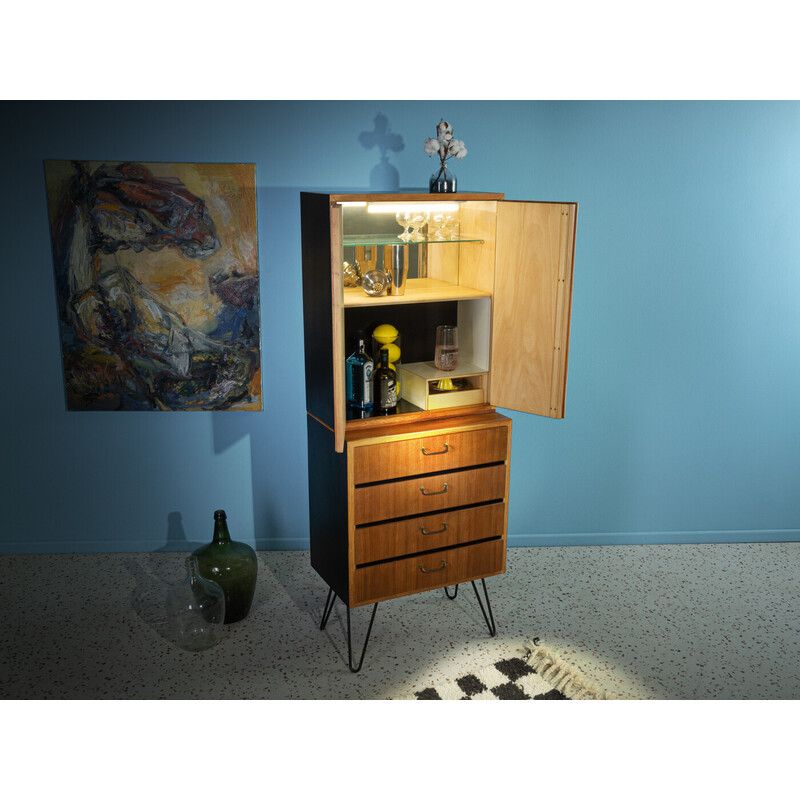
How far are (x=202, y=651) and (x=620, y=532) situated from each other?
2.33m

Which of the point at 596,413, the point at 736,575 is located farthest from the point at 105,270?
the point at 736,575

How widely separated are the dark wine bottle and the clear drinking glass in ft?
0.72

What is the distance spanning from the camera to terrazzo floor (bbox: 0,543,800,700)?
10.2 ft

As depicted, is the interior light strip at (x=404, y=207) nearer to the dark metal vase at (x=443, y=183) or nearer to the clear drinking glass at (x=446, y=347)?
the dark metal vase at (x=443, y=183)

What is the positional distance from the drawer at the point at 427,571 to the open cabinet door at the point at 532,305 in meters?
0.64

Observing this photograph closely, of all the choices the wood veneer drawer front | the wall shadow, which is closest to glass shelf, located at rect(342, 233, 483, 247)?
the wall shadow

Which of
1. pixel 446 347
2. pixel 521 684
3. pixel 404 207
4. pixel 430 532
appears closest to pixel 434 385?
pixel 446 347

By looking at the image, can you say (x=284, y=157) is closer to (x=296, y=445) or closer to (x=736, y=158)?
(x=296, y=445)

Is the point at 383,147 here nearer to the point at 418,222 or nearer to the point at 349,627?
the point at 418,222

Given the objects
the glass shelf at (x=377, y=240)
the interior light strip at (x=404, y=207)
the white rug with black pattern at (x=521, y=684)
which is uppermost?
the interior light strip at (x=404, y=207)

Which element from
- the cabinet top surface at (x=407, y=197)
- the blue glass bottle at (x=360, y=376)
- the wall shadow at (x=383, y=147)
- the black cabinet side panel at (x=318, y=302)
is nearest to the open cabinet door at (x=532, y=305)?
the cabinet top surface at (x=407, y=197)

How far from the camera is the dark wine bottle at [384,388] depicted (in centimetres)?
317

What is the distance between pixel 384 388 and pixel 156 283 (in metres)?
1.40

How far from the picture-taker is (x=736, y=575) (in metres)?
4.00
